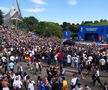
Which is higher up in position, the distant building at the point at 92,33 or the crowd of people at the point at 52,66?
the crowd of people at the point at 52,66

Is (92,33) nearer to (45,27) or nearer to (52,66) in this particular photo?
(45,27)

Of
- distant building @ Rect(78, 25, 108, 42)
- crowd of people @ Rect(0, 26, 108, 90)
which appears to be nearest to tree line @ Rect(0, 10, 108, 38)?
distant building @ Rect(78, 25, 108, 42)

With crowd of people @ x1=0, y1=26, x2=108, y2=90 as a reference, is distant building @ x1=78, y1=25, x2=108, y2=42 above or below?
below

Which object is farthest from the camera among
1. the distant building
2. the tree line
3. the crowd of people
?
the tree line

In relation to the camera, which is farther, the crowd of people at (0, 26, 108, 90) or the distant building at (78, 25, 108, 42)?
the distant building at (78, 25, 108, 42)

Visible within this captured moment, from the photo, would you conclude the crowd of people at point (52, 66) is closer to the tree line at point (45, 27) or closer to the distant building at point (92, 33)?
the distant building at point (92, 33)

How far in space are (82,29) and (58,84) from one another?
187 ft

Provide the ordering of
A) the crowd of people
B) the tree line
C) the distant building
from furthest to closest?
the tree line
the distant building
the crowd of people

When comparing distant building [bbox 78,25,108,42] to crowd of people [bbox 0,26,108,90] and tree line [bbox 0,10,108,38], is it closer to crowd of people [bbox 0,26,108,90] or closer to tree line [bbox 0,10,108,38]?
tree line [bbox 0,10,108,38]

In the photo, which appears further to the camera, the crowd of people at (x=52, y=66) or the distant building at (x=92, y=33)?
the distant building at (x=92, y=33)

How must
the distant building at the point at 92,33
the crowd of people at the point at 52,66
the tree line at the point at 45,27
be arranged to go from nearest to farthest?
the crowd of people at the point at 52,66, the distant building at the point at 92,33, the tree line at the point at 45,27

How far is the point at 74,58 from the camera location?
2892cm

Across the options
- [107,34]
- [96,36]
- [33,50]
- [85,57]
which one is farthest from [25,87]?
[96,36]

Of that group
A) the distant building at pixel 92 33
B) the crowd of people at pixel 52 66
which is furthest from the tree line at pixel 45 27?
the crowd of people at pixel 52 66
